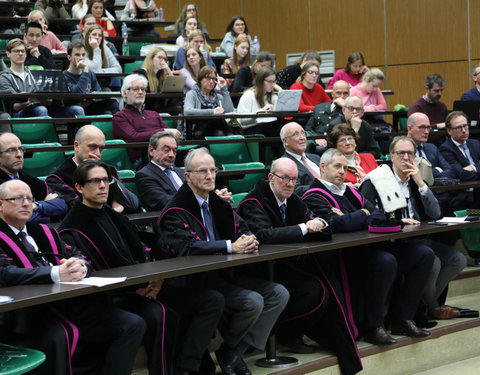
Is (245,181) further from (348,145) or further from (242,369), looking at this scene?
(242,369)

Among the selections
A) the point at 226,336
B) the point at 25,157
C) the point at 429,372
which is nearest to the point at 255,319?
the point at 226,336

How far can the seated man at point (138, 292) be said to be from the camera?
348cm

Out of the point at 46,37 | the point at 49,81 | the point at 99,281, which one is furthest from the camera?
the point at 46,37

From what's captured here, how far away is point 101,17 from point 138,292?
20.4 ft

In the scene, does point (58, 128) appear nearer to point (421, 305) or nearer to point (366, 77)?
point (366, 77)

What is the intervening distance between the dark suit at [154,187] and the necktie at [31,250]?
1.34 m

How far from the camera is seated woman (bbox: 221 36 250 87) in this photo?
8727 mm

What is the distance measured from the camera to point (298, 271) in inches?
165

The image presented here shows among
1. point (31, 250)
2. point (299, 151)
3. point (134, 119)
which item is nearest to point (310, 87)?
point (299, 151)

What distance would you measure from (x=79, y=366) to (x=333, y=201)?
6.24ft

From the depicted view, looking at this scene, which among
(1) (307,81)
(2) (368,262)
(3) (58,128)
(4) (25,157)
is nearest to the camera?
(2) (368,262)

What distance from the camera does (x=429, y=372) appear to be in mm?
4418

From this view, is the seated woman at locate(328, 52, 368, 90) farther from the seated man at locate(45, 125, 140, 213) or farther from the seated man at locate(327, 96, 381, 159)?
the seated man at locate(45, 125, 140, 213)

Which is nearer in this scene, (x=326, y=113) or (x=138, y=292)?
(x=138, y=292)
